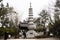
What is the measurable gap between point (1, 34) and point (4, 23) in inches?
8.4

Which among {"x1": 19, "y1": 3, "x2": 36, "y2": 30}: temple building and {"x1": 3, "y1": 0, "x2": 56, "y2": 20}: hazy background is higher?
{"x1": 3, "y1": 0, "x2": 56, "y2": 20}: hazy background

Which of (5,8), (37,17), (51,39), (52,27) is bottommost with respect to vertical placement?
(51,39)

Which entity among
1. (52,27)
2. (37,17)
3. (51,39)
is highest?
(37,17)

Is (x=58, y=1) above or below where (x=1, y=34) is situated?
above

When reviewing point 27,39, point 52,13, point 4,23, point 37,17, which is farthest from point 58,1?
point 4,23

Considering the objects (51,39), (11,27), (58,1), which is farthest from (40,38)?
(58,1)

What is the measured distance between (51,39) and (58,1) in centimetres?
74

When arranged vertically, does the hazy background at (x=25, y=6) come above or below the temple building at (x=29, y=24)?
above

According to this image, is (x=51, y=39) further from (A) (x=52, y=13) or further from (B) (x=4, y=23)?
(B) (x=4, y=23)

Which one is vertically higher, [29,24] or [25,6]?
[25,6]

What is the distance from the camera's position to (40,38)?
2.64 m

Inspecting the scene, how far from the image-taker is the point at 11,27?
2666 mm

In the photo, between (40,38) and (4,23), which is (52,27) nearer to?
(40,38)

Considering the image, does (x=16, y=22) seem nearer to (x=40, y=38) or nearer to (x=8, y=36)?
(x=8, y=36)
